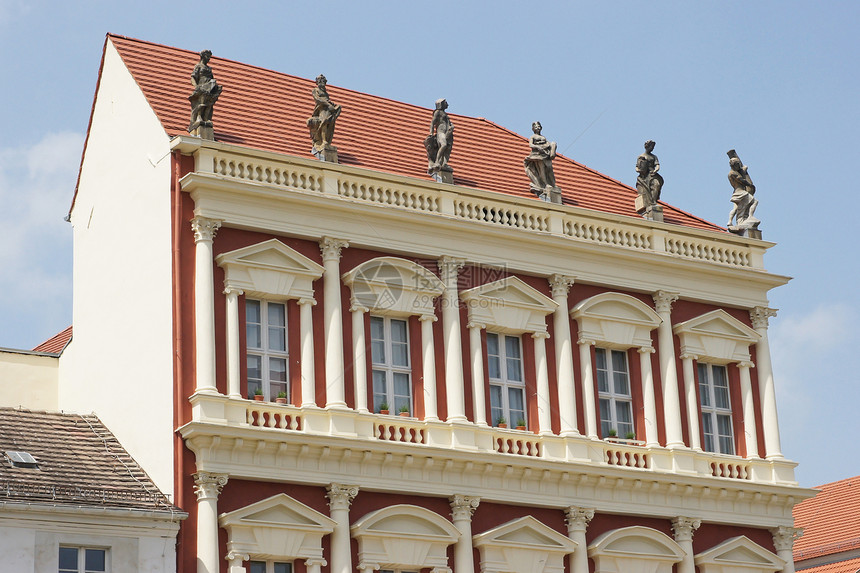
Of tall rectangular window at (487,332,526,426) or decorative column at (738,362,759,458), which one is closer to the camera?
tall rectangular window at (487,332,526,426)

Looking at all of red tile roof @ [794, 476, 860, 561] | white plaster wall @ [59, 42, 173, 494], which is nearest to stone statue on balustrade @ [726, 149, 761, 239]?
red tile roof @ [794, 476, 860, 561]

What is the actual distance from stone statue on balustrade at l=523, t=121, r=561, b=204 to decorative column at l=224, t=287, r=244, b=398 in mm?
8298

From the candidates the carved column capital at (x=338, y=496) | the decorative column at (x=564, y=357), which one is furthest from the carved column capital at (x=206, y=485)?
the decorative column at (x=564, y=357)

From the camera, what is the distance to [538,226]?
31.9 m

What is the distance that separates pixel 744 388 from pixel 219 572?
44.4 ft

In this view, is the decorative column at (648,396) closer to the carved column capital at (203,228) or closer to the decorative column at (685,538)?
the decorative column at (685,538)

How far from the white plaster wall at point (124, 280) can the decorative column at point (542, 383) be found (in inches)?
316

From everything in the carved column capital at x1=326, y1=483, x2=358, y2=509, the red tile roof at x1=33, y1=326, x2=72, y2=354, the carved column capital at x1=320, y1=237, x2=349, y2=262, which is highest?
the red tile roof at x1=33, y1=326, x2=72, y2=354

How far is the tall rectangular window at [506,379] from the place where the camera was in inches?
1200

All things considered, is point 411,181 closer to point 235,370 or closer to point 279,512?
point 235,370

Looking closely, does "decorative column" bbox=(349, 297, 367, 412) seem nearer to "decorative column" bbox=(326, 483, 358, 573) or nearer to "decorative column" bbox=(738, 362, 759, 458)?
"decorative column" bbox=(326, 483, 358, 573)

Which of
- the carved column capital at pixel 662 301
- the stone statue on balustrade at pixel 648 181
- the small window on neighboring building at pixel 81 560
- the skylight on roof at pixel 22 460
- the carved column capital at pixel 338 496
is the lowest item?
the small window on neighboring building at pixel 81 560

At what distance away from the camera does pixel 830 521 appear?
41.3 m

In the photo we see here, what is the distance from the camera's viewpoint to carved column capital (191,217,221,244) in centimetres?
2778
